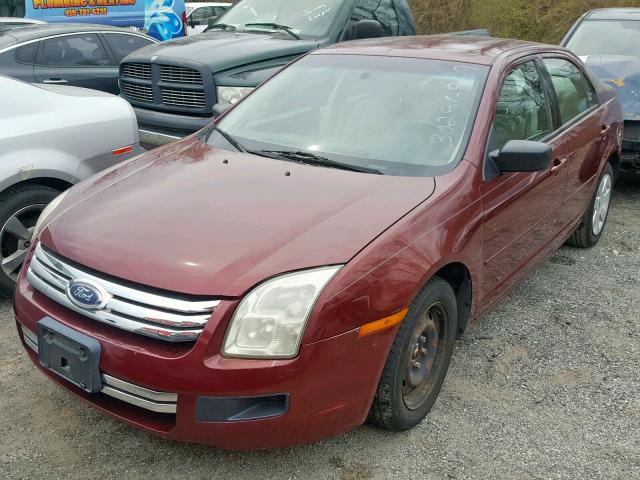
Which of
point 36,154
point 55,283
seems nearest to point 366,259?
point 55,283

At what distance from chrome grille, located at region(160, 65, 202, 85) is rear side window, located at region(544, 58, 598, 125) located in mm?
2986

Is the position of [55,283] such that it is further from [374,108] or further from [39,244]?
[374,108]

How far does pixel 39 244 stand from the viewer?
278 cm

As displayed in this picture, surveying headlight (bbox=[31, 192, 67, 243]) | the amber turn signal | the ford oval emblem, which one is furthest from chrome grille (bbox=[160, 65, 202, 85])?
the amber turn signal

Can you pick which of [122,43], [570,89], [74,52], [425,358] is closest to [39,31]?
[74,52]

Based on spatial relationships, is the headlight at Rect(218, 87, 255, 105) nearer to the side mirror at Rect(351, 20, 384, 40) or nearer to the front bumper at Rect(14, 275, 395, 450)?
the side mirror at Rect(351, 20, 384, 40)

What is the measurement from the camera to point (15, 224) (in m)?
3.95

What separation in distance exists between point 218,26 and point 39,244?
493 centimetres

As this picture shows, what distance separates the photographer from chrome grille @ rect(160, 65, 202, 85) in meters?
5.70

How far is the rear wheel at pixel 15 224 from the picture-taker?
154 inches

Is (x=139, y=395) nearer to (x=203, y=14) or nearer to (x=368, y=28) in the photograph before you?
(x=368, y=28)

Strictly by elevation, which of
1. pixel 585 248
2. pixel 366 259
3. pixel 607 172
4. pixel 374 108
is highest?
pixel 374 108

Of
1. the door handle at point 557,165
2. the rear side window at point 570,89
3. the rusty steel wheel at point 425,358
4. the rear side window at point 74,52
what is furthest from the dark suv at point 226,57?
the rusty steel wheel at point 425,358

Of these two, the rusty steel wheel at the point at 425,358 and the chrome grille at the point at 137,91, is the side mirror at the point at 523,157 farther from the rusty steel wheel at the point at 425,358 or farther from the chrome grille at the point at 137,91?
the chrome grille at the point at 137,91
